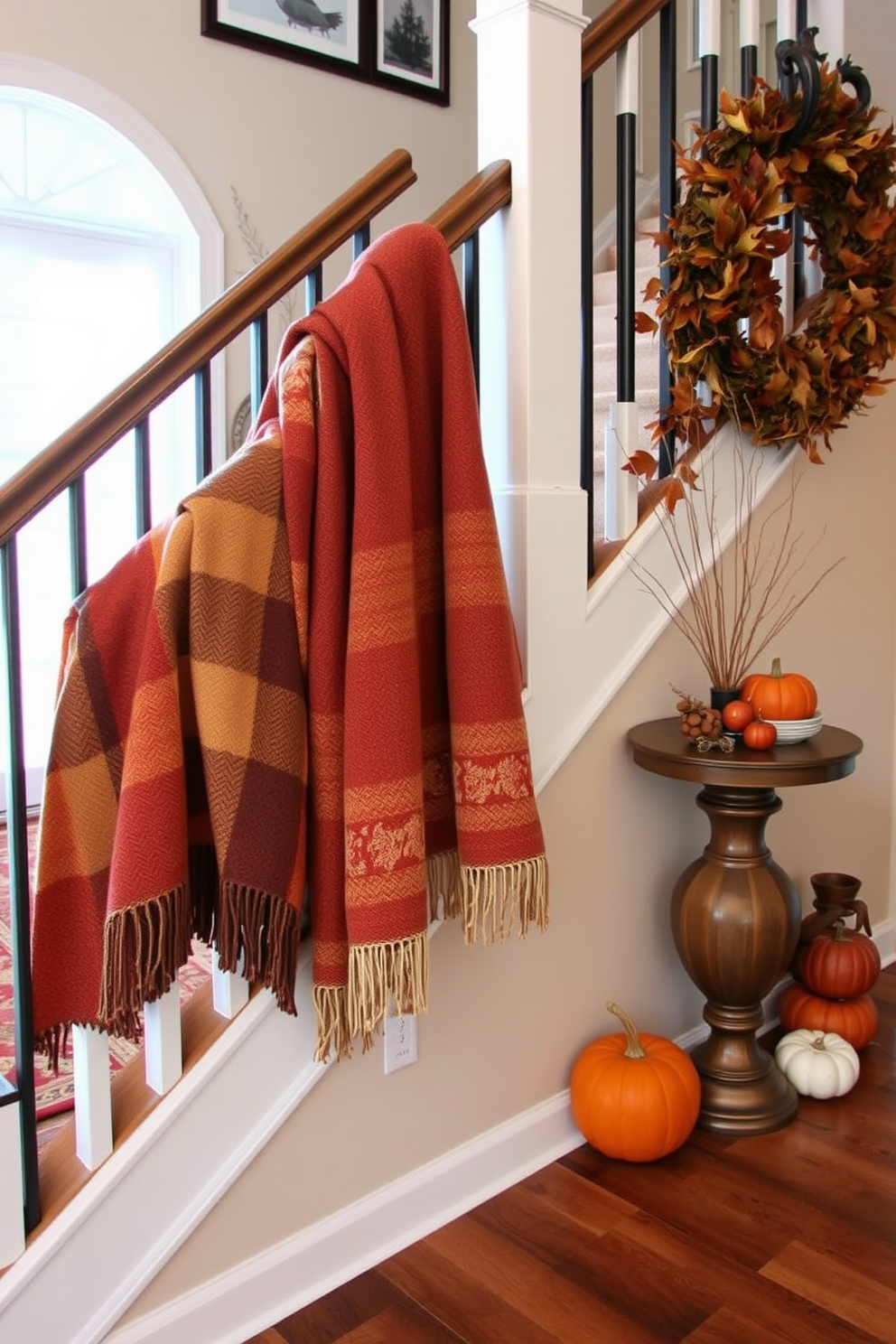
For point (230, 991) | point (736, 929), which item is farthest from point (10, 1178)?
point (736, 929)

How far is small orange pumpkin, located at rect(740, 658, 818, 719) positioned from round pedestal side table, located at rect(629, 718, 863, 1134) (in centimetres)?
6

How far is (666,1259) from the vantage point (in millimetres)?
1825

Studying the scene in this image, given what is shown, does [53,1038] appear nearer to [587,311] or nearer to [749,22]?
[587,311]

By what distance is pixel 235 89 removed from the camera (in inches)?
164

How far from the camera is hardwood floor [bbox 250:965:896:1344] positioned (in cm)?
168

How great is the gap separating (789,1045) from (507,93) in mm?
1788

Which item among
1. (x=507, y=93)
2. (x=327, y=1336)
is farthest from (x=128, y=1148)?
(x=507, y=93)

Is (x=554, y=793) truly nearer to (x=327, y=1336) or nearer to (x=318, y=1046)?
(x=318, y=1046)

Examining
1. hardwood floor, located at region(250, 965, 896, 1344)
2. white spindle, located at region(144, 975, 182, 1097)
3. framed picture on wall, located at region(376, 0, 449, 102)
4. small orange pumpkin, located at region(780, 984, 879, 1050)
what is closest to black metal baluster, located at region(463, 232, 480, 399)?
white spindle, located at region(144, 975, 182, 1097)

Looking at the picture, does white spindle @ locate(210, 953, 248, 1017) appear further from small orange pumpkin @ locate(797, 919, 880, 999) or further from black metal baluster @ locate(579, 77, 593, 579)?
small orange pumpkin @ locate(797, 919, 880, 999)

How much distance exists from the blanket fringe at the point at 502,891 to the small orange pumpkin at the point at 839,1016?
99cm

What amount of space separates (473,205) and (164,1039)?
4.23 feet

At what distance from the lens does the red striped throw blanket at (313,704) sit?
4.84 ft

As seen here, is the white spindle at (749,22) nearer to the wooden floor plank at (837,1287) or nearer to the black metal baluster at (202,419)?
the black metal baluster at (202,419)
